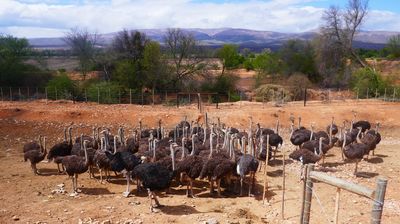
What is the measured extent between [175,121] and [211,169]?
35.6ft

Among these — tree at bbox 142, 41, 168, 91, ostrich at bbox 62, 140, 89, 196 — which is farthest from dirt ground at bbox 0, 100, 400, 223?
tree at bbox 142, 41, 168, 91

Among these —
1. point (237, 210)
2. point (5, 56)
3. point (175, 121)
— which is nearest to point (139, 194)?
point (237, 210)

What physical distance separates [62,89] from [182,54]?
11584mm

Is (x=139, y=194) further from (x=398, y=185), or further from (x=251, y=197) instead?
(x=398, y=185)

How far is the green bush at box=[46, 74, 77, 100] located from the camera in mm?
30703

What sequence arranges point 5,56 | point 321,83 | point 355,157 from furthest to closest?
1. point 321,83
2. point 5,56
3. point 355,157

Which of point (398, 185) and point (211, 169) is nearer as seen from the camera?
point (211, 169)

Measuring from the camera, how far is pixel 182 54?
39.0 m

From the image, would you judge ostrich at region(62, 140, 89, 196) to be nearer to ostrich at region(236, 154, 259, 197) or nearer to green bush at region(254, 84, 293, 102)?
ostrich at region(236, 154, 259, 197)

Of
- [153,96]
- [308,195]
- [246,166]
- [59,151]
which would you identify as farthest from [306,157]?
[153,96]

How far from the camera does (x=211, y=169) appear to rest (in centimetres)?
1180

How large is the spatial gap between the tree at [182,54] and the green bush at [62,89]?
8.80 meters

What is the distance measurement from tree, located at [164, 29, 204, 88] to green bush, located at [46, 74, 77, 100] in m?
A: 8.80

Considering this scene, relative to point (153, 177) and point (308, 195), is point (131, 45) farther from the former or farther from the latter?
point (308, 195)
